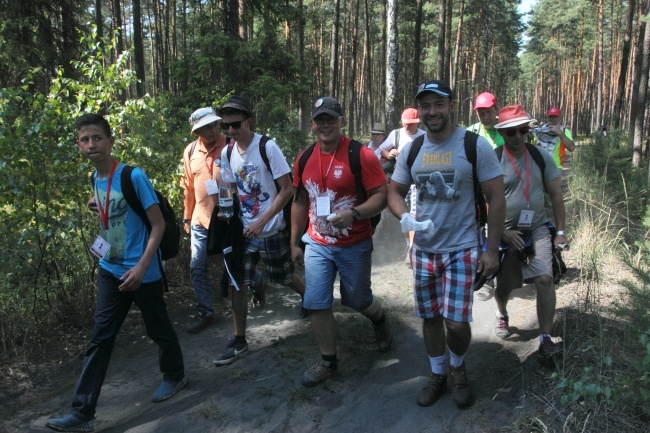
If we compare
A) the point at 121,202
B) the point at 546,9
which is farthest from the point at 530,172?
the point at 546,9

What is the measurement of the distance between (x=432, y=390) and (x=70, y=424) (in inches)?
103

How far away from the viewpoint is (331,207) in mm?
3793

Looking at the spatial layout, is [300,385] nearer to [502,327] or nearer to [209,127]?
[502,327]

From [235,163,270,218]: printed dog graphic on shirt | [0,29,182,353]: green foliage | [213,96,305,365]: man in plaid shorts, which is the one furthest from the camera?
[0,29,182,353]: green foliage

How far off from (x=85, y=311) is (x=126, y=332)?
0.49m

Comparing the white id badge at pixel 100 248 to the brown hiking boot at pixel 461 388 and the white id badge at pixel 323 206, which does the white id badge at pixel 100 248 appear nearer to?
the white id badge at pixel 323 206

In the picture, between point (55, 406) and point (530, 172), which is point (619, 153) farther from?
point (55, 406)

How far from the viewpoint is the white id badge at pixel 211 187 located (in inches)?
193

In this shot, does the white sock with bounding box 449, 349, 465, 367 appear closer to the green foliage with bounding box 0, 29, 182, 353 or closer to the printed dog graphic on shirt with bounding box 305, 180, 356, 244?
the printed dog graphic on shirt with bounding box 305, 180, 356, 244

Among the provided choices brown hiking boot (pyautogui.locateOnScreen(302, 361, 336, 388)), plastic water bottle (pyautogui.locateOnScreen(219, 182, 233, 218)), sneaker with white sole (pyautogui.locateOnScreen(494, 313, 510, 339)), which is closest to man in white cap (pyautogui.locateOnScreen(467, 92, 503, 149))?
sneaker with white sole (pyautogui.locateOnScreen(494, 313, 510, 339))

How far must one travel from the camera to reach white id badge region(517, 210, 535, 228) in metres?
4.04

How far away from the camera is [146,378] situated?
14.4 feet

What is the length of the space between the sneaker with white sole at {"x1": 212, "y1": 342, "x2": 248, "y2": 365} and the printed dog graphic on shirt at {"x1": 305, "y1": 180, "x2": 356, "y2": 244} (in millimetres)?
1440

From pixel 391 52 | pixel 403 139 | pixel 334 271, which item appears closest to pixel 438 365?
pixel 334 271
